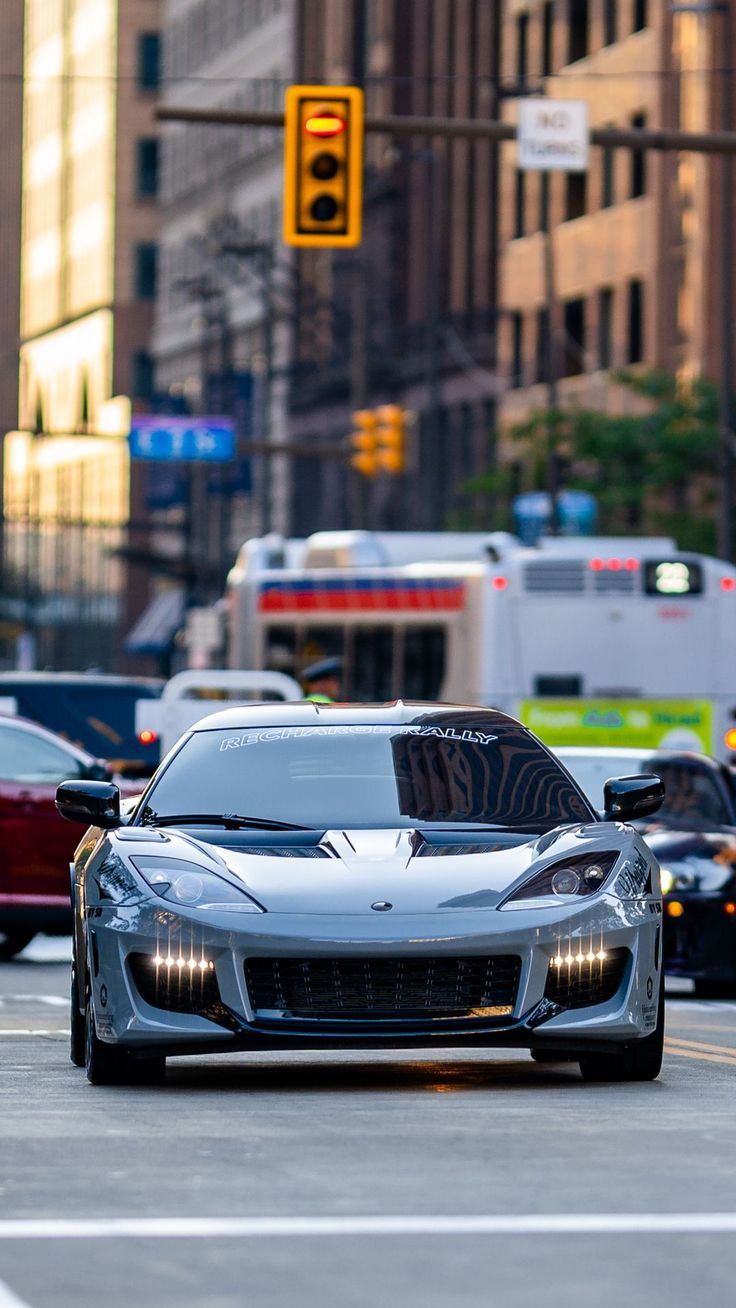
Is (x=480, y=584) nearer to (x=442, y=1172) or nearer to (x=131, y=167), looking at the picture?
(x=442, y=1172)

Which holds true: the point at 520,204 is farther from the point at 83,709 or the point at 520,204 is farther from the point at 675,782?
the point at 675,782

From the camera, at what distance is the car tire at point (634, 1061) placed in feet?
36.9

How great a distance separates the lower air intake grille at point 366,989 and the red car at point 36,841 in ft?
36.1

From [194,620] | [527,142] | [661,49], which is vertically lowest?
[194,620]

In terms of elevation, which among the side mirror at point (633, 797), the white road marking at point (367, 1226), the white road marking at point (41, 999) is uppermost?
the side mirror at point (633, 797)

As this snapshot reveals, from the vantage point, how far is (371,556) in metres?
34.0

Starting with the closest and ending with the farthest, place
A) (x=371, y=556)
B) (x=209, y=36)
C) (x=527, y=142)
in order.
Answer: (x=527, y=142) → (x=371, y=556) → (x=209, y=36)

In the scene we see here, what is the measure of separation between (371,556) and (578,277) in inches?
1353

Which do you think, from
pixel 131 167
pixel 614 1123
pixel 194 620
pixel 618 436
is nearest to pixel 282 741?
pixel 614 1123

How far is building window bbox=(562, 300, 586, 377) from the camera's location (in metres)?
67.6

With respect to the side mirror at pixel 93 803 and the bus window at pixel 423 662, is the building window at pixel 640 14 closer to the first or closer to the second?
the bus window at pixel 423 662

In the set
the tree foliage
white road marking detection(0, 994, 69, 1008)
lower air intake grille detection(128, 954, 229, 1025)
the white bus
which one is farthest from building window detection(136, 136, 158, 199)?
lower air intake grille detection(128, 954, 229, 1025)

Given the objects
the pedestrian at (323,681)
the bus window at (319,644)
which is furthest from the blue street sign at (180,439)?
the pedestrian at (323,681)

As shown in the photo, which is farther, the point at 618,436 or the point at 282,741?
the point at 618,436
